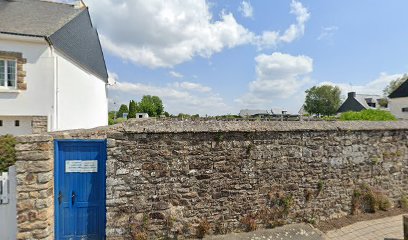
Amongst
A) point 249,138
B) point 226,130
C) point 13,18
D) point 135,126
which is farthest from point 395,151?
point 13,18

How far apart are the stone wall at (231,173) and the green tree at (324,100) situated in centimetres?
5100

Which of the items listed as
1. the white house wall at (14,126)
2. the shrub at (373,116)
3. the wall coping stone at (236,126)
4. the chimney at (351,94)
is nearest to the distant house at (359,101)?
the chimney at (351,94)

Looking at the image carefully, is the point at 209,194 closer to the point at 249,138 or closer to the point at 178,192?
the point at 178,192

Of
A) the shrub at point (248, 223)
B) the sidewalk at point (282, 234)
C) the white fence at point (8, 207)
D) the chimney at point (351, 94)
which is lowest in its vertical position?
the sidewalk at point (282, 234)

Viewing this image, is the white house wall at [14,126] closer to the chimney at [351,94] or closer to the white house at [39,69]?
the white house at [39,69]

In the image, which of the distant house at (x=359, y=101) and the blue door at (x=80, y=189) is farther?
the distant house at (x=359, y=101)

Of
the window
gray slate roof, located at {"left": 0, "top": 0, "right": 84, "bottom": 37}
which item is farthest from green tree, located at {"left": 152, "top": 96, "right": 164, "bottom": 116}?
the window

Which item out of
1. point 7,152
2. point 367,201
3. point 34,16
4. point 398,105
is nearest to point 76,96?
point 34,16

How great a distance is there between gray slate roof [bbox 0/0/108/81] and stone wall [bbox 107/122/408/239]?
917cm

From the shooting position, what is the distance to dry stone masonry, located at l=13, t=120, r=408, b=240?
3.82 meters

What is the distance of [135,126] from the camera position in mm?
4191

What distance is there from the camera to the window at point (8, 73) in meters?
9.80

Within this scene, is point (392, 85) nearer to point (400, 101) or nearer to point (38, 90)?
point (400, 101)

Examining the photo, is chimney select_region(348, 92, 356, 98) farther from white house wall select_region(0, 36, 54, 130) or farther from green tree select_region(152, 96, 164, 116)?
white house wall select_region(0, 36, 54, 130)
